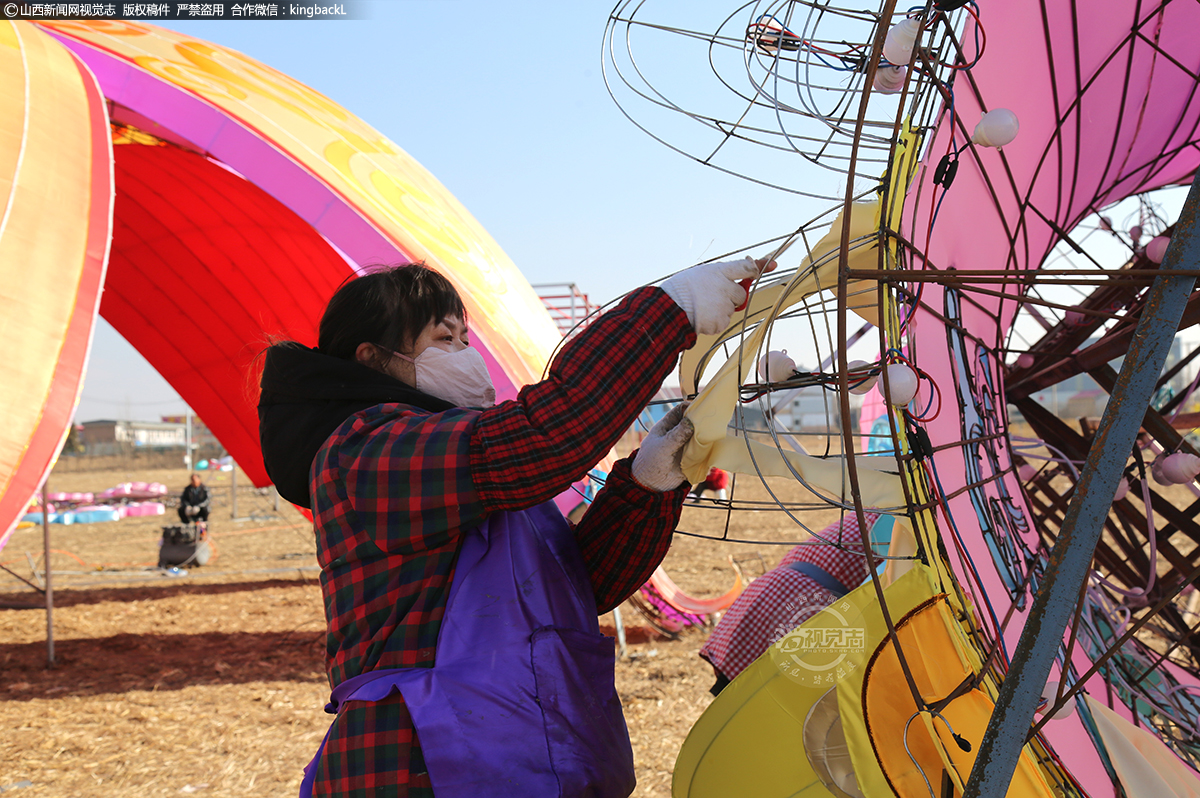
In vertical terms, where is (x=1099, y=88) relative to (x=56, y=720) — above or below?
above

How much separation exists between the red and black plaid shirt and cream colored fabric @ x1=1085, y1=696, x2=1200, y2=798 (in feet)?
2.63

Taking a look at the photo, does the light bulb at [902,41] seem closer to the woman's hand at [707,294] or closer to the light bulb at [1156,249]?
the woman's hand at [707,294]

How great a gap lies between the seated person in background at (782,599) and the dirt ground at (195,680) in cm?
11

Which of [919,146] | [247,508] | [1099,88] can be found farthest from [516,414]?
[247,508]

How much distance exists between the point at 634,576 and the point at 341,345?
58cm

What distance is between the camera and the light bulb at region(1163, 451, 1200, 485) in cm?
144

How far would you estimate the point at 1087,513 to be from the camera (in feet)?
2.35

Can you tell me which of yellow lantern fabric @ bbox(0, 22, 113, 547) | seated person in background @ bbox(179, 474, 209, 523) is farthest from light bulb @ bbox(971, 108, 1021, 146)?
seated person in background @ bbox(179, 474, 209, 523)

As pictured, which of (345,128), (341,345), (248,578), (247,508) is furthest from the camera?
(247,508)

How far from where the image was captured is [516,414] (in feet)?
3.16

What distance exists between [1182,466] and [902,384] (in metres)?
0.96

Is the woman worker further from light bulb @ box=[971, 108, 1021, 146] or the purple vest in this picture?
light bulb @ box=[971, 108, 1021, 146]

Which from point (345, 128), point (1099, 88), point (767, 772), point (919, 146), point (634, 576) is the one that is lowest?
point (767, 772)

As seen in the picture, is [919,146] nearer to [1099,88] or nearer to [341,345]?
[1099,88]
